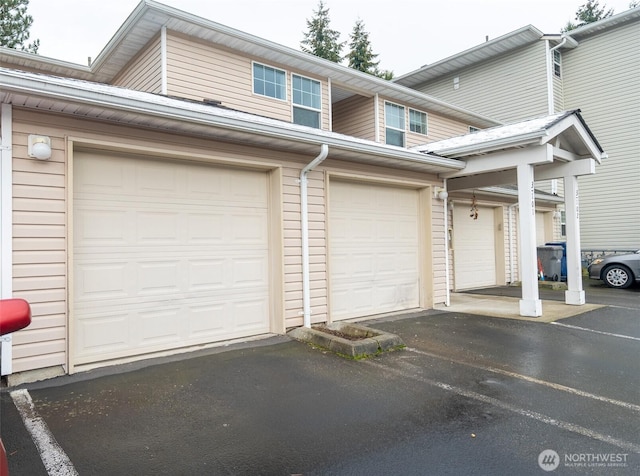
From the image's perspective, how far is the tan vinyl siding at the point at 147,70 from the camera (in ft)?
24.3

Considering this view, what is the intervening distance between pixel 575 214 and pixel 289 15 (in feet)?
82.7

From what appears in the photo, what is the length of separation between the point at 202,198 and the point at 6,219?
202 cm

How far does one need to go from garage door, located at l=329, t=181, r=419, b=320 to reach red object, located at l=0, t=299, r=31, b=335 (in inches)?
205

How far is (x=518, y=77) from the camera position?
49.8 feet

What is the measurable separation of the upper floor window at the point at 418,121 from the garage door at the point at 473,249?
8.79ft

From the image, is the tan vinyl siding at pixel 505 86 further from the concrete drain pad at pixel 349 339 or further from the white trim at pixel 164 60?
the concrete drain pad at pixel 349 339

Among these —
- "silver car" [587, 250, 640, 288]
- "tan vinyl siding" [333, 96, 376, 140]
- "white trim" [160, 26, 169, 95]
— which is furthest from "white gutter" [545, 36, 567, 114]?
"white trim" [160, 26, 169, 95]

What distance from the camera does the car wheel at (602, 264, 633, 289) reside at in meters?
10.5

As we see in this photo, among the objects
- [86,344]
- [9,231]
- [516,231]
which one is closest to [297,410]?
[86,344]

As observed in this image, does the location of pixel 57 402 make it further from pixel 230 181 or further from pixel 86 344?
pixel 230 181

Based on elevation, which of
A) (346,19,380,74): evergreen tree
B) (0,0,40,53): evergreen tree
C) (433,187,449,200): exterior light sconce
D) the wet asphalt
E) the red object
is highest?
(346,19,380,74): evergreen tree

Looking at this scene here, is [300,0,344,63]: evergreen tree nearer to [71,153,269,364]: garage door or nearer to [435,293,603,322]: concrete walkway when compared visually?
[435,293,603,322]: concrete walkway

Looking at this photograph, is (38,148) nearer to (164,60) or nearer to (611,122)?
(164,60)

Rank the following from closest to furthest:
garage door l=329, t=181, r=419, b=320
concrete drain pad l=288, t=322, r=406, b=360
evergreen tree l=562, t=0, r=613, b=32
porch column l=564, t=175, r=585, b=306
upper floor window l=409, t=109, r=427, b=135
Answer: concrete drain pad l=288, t=322, r=406, b=360 → garage door l=329, t=181, r=419, b=320 → porch column l=564, t=175, r=585, b=306 → upper floor window l=409, t=109, r=427, b=135 → evergreen tree l=562, t=0, r=613, b=32
